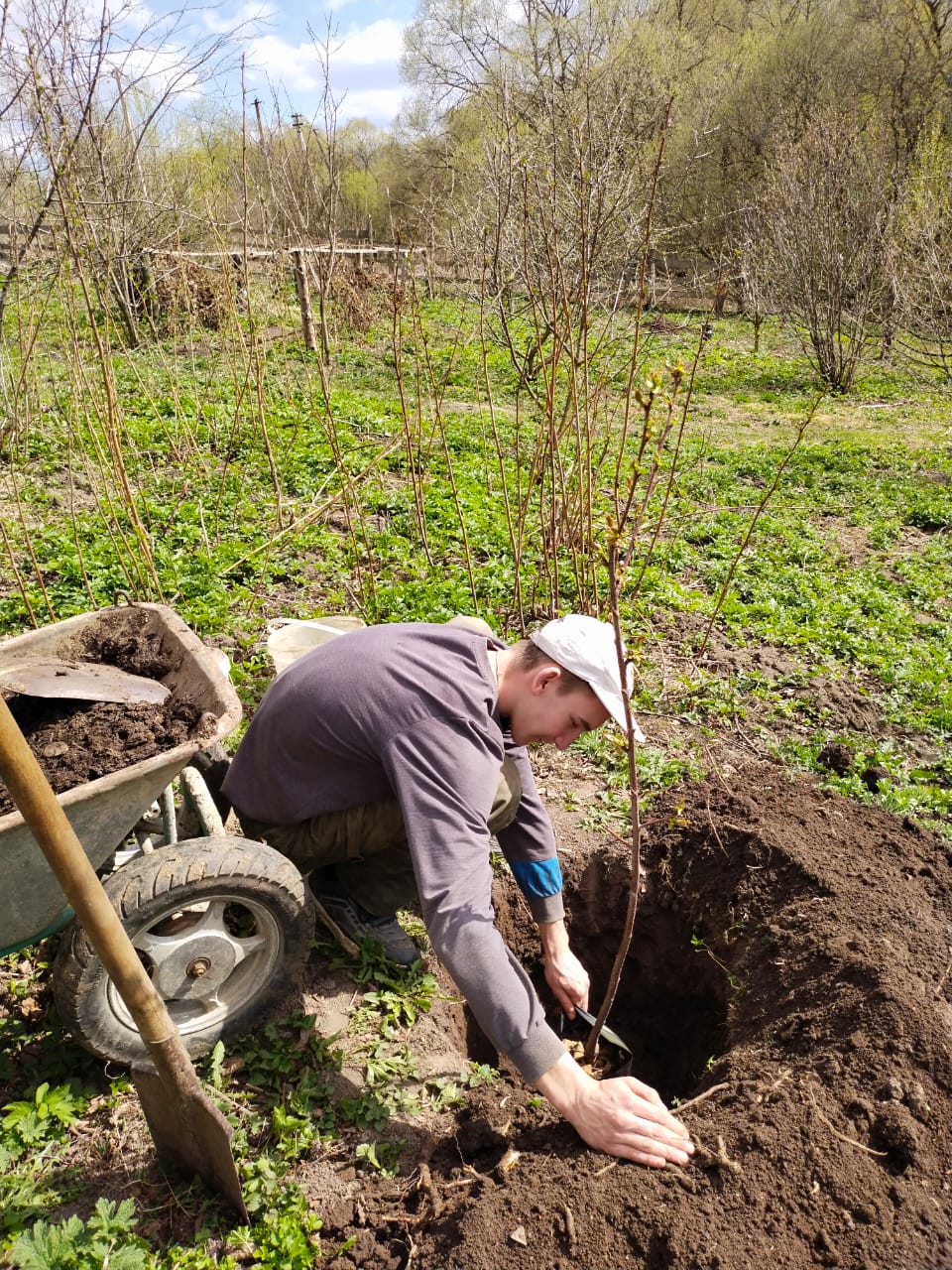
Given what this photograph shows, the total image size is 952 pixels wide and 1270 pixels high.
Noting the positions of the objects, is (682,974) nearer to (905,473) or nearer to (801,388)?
(905,473)

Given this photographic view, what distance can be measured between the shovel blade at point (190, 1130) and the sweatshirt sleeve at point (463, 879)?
636 millimetres

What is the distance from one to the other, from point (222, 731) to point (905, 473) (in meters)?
8.24

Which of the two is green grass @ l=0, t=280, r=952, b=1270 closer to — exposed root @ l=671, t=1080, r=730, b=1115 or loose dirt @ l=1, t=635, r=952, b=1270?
loose dirt @ l=1, t=635, r=952, b=1270

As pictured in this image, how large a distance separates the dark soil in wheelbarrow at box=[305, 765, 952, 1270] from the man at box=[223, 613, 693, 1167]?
0.57 ft

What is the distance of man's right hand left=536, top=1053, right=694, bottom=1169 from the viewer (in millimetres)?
1941

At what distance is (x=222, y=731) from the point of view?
2.21 m

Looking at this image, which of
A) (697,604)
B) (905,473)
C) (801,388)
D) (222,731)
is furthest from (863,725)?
(801,388)

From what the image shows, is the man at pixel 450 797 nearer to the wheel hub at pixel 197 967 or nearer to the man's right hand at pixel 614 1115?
the man's right hand at pixel 614 1115

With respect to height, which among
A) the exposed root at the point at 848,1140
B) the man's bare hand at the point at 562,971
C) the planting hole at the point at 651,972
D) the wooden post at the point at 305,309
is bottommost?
the planting hole at the point at 651,972

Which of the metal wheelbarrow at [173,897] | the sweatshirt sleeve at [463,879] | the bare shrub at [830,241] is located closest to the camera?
the sweatshirt sleeve at [463,879]

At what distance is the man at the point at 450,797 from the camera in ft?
6.33

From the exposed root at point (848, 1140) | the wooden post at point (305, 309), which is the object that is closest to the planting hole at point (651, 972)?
the exposed root at point (848, 1140)

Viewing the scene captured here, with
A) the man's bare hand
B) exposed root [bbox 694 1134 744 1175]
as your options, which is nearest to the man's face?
the man's bare hand

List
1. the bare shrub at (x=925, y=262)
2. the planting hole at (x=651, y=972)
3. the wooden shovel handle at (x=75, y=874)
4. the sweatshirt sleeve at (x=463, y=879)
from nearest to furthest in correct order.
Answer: the wooden shovel handle at (x=75, y=874), the sweatshirt sleeve at (x=463, y=879), the planting hole at (x=651, y=972), the bare shrub at (x=925, y=262)
